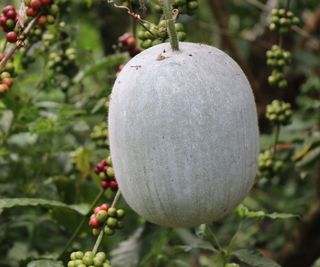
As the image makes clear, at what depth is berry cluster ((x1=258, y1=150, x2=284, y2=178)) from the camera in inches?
72.1

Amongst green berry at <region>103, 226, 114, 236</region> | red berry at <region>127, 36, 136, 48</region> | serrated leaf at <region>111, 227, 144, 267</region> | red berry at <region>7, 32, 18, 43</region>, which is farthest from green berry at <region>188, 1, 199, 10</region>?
serrated leaf at <region>111, 227, 144, 267</region>

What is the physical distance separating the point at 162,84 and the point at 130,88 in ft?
0.19

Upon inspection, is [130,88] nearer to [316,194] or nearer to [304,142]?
[304,142]

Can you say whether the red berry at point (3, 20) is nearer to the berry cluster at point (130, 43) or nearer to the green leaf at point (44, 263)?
the berry cluster at point (130, 43)

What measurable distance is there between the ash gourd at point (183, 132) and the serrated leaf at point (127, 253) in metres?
0.53

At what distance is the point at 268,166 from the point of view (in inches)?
72.0

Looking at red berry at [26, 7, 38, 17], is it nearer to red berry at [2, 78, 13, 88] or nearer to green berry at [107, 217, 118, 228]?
red berry at [2, 78, 13, 88]

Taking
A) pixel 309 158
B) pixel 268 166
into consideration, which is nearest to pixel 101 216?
pixel 268 166

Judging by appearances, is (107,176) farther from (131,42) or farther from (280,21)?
(280,21)

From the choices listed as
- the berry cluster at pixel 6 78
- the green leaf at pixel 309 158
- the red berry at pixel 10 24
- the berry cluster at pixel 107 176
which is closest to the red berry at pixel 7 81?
the berry cluster at pixel 6 78

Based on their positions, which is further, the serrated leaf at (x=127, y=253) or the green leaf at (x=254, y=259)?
the serrated leaf at (x=127, y=253)

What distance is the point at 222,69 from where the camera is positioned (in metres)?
1.22

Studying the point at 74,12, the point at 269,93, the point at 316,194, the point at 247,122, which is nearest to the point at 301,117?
the point at 316,194

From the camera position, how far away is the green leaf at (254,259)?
1499 millimetres
